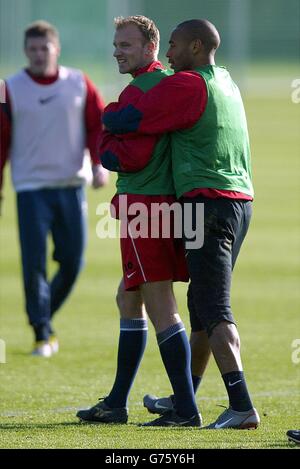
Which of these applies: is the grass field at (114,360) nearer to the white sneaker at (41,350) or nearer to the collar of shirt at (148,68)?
the white sneaker at (41,350)

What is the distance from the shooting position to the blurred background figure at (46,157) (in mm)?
10625

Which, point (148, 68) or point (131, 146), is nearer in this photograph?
point (131, 146)

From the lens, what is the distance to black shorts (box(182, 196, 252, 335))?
6.95 metres

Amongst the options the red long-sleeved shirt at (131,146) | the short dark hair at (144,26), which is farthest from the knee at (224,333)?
the short dark hair at (144,26)

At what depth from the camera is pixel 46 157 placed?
35.3 feet

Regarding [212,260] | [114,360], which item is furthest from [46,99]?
[212,260]

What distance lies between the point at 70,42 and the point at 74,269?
35303mm

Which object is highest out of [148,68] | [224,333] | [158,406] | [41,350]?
[148,68]

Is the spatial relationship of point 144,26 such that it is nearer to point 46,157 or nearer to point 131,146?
point 131,146

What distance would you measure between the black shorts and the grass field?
2.18 ft

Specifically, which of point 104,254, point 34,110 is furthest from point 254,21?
point 34,110

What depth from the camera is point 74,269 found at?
1098 centimetres

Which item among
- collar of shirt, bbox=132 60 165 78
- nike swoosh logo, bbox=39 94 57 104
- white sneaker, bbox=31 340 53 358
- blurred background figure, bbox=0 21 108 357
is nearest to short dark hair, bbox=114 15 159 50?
collar of shirt, bbox=132 60 165 78

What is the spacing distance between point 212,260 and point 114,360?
3.46 metres
